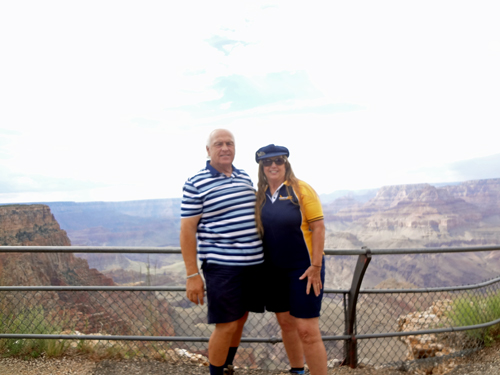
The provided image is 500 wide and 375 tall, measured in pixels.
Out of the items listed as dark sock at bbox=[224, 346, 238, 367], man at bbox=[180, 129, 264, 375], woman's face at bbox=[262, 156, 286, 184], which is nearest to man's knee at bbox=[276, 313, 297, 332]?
man at bbox=[180, 129, 264, 375]

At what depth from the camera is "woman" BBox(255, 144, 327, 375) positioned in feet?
8.34

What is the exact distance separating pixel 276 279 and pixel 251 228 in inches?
17.6

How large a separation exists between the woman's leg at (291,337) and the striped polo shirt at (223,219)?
1.75 feet

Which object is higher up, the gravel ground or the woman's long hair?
the woman's long hair

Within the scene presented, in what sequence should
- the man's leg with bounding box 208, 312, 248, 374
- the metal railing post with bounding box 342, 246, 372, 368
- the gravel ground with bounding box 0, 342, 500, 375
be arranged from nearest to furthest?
1. the man's leg with bounding box 208, 312, 248, 374
2. the metal railing post with bounding box 342, 246, 372, 368
3. the gravel ground with bounding box 0, 342, 500, 375

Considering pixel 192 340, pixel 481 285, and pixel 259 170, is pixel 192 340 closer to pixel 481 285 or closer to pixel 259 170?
pixel 259 170

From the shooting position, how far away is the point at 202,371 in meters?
3.46

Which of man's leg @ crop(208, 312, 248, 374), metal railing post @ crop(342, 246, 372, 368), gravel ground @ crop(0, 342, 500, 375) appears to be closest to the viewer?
man's leg @ crop(208, 312, 248, 374)

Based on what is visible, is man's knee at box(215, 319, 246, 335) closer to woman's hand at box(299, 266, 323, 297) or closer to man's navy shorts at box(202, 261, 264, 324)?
man's navy shorts at box(202, 261, 264, 324)

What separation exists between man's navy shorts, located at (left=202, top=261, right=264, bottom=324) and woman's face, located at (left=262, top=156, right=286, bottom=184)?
2.05ft

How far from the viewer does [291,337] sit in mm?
2854

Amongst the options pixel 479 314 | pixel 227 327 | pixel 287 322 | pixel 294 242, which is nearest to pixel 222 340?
pixel 227 327

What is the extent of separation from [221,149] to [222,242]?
25.9 inches

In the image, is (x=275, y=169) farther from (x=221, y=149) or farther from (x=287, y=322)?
(x=287, y=322)
